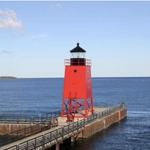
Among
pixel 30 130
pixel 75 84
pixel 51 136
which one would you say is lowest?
pixel 30 130

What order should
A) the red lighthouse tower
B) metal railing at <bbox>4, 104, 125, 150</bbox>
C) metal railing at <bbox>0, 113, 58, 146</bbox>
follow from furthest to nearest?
the red lighthouse tower, metal railing at <bbox>0, 113, 58, 146</bbox>, metal railing at <bbox>4, 104, 125, 150</bbox>

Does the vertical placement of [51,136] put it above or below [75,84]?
below

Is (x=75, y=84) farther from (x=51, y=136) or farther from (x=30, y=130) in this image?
(x=51, y=136)

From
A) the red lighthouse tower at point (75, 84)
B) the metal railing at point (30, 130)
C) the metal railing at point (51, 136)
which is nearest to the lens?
the metal railing at point (51, 136)

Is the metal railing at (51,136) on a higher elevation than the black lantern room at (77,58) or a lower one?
lower

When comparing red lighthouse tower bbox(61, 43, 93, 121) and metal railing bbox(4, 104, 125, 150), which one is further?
red lighthouse tower bbox(61, 43, 93, 121)

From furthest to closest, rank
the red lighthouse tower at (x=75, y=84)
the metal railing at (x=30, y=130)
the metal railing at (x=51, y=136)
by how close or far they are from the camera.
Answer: the red lighthouse tower at (x=75, y=84) < the metal railing at (x=30, y=130) < the metal railing at (x=51, y=136)

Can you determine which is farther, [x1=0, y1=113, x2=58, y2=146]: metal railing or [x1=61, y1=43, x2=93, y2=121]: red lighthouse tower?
[x1=61, y1=43, x2=93, y2=121]: red lighthouse tower

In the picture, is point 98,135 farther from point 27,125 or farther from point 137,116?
point 137,116

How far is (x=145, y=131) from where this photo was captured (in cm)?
5278

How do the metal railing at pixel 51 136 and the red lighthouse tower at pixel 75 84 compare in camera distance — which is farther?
the red lighthouse tower at pixel 75 84

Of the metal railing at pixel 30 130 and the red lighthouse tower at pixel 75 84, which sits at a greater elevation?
the red lighthouse tower at pixel 75 84

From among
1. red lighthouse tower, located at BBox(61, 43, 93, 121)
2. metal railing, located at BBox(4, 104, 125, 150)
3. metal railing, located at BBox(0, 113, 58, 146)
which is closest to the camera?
metal railing, located at BBox(4, 104, 125, 150)

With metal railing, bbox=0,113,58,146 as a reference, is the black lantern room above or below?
above
